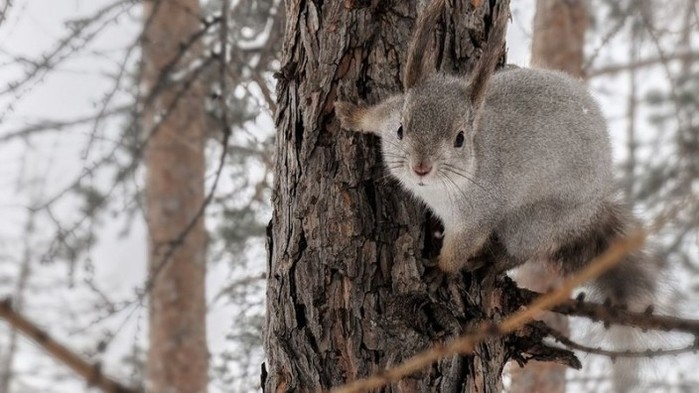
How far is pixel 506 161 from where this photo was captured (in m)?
2.21

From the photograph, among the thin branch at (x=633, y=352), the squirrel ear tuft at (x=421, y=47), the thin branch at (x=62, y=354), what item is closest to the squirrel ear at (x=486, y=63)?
the squirrel ear tuft at (x=421, y=47)

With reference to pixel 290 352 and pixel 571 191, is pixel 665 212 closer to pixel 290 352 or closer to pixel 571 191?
pixel 290 352

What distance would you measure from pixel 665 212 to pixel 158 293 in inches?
147

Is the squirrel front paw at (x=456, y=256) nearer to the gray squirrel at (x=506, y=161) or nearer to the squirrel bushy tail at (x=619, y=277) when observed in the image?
the gray squirrel at (x=506, y=161)

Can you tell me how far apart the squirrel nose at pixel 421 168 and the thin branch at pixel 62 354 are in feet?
4.23

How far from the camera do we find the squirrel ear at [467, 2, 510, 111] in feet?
5.92

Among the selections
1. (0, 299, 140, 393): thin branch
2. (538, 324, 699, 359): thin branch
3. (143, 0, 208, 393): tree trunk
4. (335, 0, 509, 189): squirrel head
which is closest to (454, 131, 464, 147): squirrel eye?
(335, 0, 509, 189): squirrel head

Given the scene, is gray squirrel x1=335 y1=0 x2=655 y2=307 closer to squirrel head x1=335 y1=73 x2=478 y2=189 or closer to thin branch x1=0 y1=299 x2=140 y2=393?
squirrel head x1=335 y1=73 x2=478 y2=189

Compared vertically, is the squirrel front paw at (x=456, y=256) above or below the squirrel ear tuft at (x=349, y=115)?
below

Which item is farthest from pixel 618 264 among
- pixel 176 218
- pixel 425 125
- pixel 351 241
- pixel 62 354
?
pixel 176 218

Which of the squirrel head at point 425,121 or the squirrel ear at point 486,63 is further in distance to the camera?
the squirrel head at point 425,121

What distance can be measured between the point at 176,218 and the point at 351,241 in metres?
2.57

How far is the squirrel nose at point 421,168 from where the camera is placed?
6.31 ft

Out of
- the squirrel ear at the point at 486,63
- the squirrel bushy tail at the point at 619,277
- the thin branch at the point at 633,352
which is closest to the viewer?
the squirrel ear at the point at 486,63
